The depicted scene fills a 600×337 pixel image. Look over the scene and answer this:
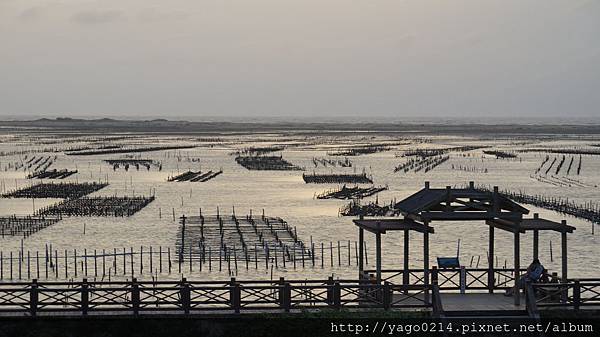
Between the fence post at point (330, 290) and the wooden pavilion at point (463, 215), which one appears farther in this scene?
the wooden pavilion at point (463, 215)

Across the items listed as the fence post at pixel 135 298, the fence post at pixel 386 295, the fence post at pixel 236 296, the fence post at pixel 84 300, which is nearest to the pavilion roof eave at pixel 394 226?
the fence post at pixel 386 295

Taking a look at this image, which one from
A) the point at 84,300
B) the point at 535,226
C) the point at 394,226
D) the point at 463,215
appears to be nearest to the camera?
the point at 84,300

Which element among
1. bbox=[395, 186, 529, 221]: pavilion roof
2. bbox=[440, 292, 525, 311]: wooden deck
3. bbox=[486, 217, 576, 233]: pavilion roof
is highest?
bbox=[395, 186, 529, 221]: pavilion roof

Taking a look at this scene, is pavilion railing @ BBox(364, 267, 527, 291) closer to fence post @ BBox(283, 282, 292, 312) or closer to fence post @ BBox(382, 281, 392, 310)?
fence post @ BBox(382, 281, 392, 310)

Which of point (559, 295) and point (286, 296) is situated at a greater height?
point (286, 296)

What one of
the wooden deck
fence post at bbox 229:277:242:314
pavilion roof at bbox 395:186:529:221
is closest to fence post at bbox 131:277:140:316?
fence post at bbox 229:277:242:314

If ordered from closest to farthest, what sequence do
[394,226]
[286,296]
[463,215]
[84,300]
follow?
[84,300], [286,296], [463,215], [394,226]

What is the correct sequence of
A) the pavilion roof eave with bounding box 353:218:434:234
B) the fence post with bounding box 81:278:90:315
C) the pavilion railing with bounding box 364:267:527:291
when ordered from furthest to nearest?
the pavilion railing with bounding box 364:267:527:291 < the pavilion roof eave with bounding box 353:218:434:234 < the fence post with bounding box 81:278:90:315

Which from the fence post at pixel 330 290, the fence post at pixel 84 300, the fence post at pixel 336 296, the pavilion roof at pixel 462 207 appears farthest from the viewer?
the pavilion roof at pixel 462 207

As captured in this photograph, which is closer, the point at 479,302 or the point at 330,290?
the point at 479,302

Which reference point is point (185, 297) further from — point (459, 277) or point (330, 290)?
point (459, 277)

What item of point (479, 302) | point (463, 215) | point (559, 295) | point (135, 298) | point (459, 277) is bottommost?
point (459, 277)

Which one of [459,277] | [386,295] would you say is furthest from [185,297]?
[459,277]

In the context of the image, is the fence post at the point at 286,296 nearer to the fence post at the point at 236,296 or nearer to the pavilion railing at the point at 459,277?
the fence post at the point at 236,296
